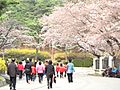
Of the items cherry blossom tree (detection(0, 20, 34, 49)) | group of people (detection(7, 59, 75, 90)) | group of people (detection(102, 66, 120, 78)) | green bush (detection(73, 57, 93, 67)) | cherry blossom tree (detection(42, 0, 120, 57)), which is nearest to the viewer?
group of people (detection(7, 59, 75, 90))

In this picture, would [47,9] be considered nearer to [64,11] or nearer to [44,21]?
A: [44,21]

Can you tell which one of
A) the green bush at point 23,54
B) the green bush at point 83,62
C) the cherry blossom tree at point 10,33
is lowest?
the green bush at point 83,62

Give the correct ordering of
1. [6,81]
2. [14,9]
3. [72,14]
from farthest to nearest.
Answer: [14,9]
[72,14]
[6,81]

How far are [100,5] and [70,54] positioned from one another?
37841mm

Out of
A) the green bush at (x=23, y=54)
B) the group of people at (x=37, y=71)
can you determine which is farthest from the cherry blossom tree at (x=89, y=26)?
the green bush at (x=23, y=54)

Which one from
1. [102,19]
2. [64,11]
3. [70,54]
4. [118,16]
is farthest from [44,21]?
[118,16]

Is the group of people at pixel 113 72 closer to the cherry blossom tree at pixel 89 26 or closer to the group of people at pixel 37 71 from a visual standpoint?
the cherry blossom tree at pixel 89 26

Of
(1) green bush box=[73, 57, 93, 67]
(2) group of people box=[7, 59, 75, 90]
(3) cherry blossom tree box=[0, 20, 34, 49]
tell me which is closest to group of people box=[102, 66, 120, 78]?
(2) group of people box=[7, 59, 75, 90]

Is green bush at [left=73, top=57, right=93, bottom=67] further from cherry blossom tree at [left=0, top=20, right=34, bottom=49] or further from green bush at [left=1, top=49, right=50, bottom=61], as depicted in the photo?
cherry blossom tree at [left=0, top=20, right=34, bottom=49]

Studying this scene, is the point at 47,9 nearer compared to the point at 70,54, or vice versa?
the point at 47,9

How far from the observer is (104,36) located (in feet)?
130

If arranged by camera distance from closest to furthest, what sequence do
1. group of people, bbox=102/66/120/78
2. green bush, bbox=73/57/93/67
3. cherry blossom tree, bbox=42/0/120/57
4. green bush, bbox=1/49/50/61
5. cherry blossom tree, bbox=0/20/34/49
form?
cherry blossom tree, bbox=42/0/120/57
group of people, bbox=102/66/120/78
cherry blossom tree, bbox=0/20/34/49
green bush, bbox=73/57/93/67
green bush, bbox=1/49/50/61

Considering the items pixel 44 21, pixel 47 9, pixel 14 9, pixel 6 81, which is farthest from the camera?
pixel 47 9

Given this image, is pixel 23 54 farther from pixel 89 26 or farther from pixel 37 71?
pixel 37 71
